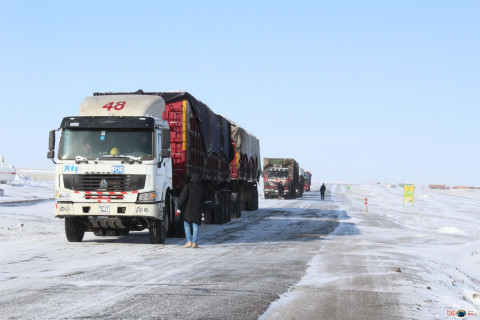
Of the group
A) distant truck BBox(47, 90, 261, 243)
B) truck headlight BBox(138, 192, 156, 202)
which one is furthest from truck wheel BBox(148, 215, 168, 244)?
truck headlight BBox(138, 192, 156, 202)

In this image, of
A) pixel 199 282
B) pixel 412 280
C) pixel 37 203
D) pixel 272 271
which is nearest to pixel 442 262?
pixel 412 280

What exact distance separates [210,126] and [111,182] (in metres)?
7.02

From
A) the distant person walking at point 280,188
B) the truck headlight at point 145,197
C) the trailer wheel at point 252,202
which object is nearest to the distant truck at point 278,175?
the distant person walking at point 280,188

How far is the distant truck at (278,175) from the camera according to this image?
5431cm

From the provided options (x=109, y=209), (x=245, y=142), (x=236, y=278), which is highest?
(x=245, y=142)

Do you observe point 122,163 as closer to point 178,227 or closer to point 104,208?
point 104,208

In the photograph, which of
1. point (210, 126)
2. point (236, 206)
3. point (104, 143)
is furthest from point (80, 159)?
point (236, 206)

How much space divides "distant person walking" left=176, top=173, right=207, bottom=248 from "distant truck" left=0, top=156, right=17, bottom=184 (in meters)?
49.1

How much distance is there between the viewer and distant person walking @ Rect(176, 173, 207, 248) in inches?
552

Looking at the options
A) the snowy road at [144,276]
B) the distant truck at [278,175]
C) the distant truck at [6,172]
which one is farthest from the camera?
the distant truck at [6,172]

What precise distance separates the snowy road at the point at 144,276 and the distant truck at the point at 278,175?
37.5m

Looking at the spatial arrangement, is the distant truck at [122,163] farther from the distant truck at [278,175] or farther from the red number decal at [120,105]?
the distant truck at [278,175]

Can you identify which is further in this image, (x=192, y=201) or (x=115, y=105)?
(x=115, y=105)

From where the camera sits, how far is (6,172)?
2311 inches
